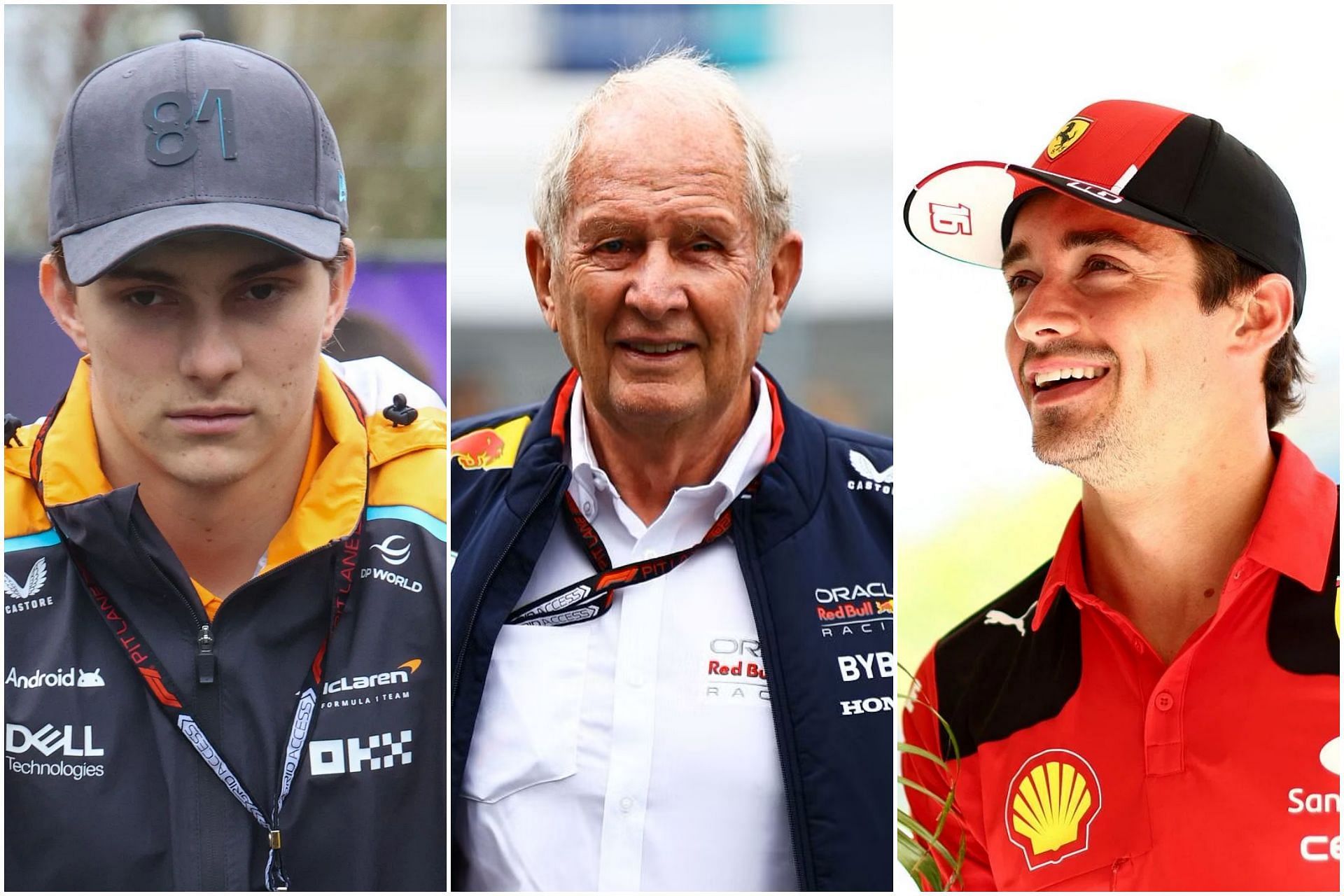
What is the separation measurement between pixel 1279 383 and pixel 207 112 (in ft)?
8.85

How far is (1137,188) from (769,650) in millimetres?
1390

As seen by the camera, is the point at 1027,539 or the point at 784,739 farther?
A: the point at 1027,539

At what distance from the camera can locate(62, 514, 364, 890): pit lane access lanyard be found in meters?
3.54

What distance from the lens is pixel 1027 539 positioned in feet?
12.2

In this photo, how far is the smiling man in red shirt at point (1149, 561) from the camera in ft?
11.4

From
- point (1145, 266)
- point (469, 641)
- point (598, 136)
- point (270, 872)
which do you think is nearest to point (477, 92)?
point (598, 136)

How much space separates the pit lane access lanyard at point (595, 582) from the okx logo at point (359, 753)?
16.1 inches

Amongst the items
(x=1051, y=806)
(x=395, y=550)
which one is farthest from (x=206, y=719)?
(x=1051, y=806)

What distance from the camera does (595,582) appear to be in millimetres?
3572

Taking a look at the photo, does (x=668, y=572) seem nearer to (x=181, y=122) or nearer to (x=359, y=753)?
(x=359, y=753)

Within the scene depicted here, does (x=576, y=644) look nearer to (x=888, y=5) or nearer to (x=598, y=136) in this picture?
(x=598, y=136)

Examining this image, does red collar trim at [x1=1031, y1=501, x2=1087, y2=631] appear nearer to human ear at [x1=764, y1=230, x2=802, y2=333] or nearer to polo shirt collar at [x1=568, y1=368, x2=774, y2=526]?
polo shirt collar at [x1=568, y1=368, x2=774, y2=526]

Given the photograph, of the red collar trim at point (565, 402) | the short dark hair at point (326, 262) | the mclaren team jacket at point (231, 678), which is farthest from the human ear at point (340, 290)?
the red collar trim at point (565, 402)

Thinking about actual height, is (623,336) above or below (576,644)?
above
